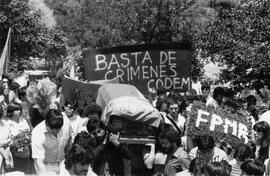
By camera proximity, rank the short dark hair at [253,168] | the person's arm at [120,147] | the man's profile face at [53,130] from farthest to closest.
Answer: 1. the person's arm at [120,147]
2. the man's profile face at [53,130]
3. the short dark hair at [253,168]

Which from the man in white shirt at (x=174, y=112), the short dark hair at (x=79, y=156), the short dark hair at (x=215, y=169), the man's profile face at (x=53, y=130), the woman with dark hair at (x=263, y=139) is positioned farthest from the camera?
the man in white shirt at (x=174, y=112)

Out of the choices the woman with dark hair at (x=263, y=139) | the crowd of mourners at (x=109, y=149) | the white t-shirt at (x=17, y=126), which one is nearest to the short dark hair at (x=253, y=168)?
the crowd of mourners at (x=109, y=149)

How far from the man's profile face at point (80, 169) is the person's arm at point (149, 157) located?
242 centimetres

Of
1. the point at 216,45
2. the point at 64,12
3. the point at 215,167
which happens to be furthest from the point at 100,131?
the point at 64,12

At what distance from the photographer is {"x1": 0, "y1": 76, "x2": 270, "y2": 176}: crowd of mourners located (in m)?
6.23

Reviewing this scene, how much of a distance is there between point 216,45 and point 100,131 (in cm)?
766

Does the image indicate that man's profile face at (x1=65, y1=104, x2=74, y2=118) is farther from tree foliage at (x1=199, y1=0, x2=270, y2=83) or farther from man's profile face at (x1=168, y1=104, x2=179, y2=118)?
tree foliage at (x1=199, y1=0, x2=270, y2=83)

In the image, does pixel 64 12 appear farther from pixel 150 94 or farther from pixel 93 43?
pixel 150 94

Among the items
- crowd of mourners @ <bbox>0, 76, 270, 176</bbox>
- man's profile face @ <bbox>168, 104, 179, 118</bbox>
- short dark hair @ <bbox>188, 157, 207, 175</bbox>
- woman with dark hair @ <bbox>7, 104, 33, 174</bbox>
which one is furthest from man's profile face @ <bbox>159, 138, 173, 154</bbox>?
man's profile face @ <bbox>168, 104, 179, 118</bbox>

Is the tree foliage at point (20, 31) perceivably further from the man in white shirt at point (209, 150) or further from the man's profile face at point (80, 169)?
the man's profile face at point (80, 169)

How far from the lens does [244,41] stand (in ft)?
46.5

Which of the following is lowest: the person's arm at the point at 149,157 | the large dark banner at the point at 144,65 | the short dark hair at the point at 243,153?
the person's arm at the point at 149,157

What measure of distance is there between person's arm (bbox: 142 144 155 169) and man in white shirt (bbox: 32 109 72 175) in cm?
114

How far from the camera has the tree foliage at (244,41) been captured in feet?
45.1
